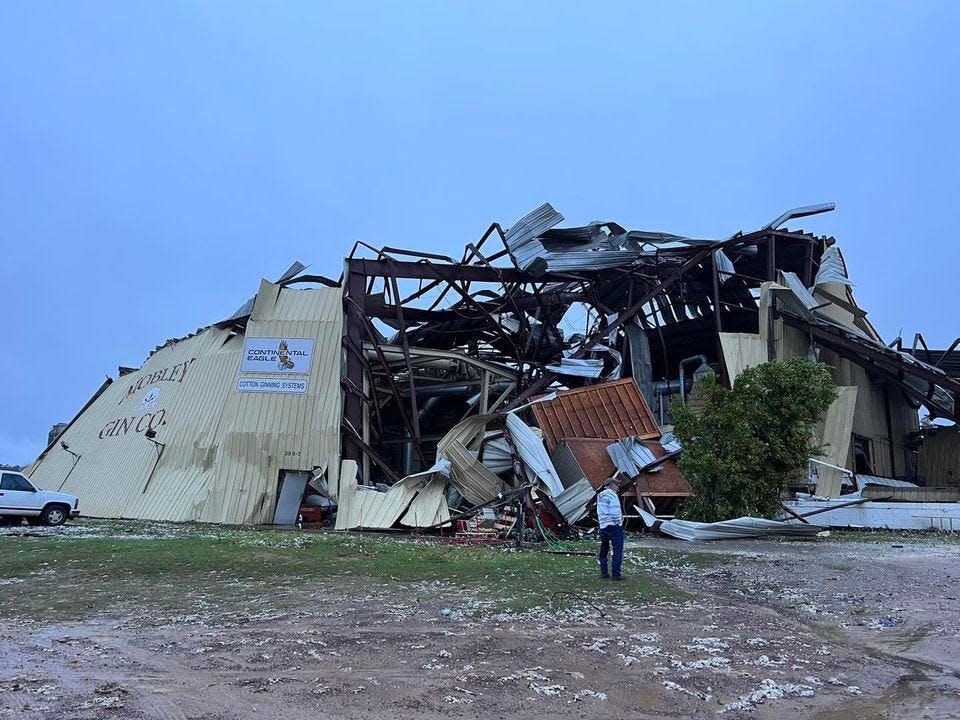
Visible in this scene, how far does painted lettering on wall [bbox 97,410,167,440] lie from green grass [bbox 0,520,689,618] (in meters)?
12.3

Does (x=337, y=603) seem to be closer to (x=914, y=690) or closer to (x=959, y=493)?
(x=914, y=690)

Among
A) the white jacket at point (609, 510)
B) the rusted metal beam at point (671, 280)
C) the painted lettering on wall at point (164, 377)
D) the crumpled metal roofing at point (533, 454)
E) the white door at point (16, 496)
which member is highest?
the rusted metal beam at point (671, 280)

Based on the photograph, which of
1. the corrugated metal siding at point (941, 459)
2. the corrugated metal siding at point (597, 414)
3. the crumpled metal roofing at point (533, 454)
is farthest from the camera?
the corrugated metal siding at point (941, 459)

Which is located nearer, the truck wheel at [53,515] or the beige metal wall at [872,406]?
the truck wheel at [53,515]

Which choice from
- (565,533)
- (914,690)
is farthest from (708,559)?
(914,690)

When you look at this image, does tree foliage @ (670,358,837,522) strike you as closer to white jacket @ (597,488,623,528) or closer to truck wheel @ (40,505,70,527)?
white jacket @ (597,488,623,528)

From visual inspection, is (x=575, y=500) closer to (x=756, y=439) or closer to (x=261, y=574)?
(x=756, y=439)

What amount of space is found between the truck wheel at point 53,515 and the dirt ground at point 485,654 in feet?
39.9

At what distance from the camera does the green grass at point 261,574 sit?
8656 mm

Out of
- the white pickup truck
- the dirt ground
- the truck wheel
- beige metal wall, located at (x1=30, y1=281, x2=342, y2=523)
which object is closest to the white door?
the white pickup truck

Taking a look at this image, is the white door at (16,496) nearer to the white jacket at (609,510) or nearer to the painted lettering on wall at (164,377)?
the painted lettering on wall at (164,377)

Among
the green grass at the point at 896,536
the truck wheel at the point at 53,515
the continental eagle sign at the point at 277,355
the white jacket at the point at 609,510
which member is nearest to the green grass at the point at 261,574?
the white jacket at the point at 609,510

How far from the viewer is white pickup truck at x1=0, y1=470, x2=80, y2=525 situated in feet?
64.1

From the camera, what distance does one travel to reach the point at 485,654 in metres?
5.98
